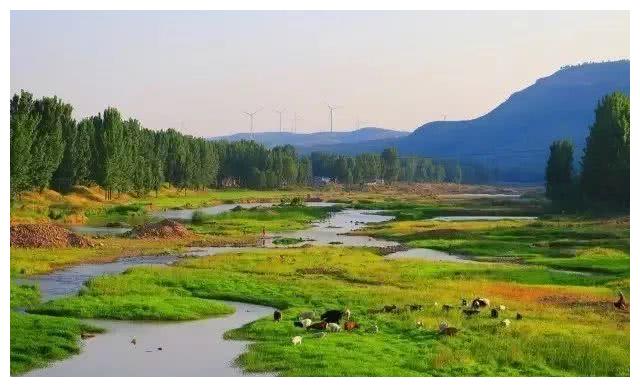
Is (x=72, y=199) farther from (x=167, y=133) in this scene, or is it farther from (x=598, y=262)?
(x=598, y=262)

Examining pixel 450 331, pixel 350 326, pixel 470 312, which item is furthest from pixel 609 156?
pixel 350 326

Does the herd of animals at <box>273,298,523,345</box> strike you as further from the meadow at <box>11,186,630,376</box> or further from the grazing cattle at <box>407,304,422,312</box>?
the meadow at <box>11,186,630,376</box>

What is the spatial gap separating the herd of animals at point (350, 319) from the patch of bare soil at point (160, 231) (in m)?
41.8

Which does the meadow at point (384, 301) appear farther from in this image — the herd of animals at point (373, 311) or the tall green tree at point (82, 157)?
the tall green tree at point (82, 157)

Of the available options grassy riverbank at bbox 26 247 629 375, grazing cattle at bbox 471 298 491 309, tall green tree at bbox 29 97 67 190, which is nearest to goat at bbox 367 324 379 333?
grassy riverbank at bbox 26 247 629 375

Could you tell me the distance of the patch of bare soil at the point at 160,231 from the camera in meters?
74.4

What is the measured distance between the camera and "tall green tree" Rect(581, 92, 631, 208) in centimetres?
10094

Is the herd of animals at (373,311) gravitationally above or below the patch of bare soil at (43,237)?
below

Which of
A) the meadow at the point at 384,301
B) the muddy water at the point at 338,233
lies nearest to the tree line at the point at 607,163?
the meadow at the point at 384,301

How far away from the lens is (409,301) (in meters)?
39.5

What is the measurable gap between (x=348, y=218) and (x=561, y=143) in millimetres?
44921

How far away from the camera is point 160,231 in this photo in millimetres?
75625

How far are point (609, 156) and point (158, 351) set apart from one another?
89548mm
